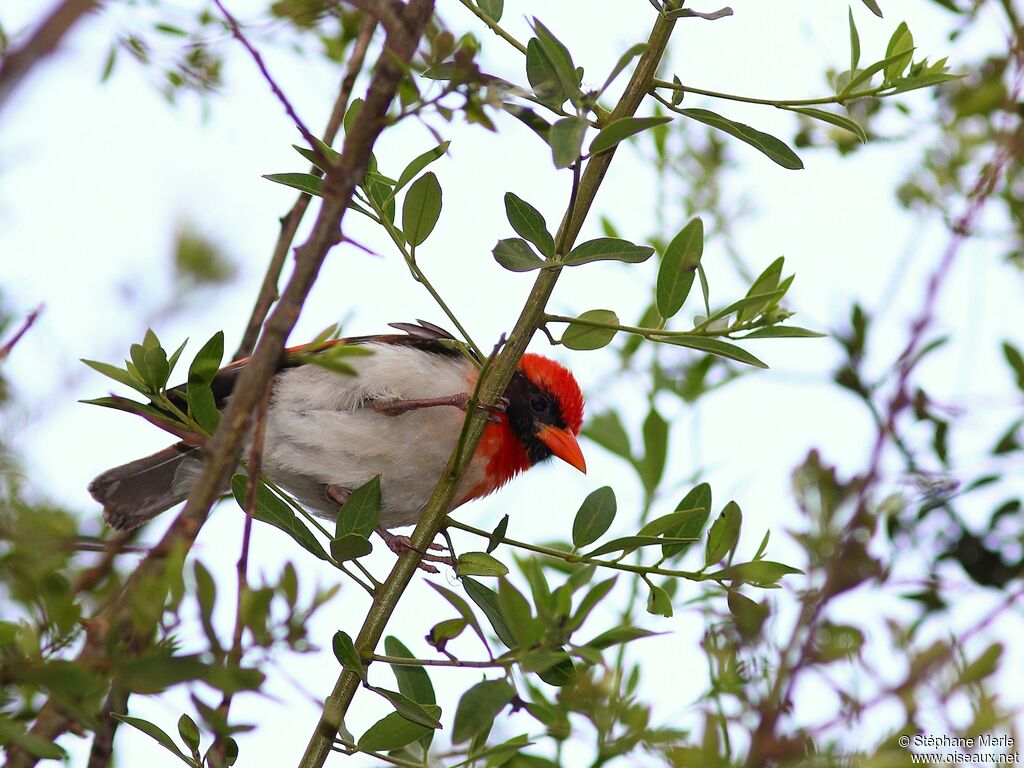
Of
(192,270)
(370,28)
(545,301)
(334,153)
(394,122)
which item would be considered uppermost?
(370,28)

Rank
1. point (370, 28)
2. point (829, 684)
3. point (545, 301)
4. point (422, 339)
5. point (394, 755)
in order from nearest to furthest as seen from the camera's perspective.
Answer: point (829, 684) → point (545, 301) → point (394, 755) → point (370, 28) → point (422, 339)

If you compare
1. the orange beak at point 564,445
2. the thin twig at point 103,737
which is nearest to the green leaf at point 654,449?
the orange beak at point 564,445

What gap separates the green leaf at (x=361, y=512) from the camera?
265 cm

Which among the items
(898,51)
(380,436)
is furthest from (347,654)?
(898,51)

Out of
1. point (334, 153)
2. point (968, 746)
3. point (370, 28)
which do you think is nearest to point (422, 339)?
point (370, 28)

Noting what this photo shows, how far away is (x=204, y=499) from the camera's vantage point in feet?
5.46

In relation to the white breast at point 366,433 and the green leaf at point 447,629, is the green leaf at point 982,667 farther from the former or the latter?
the white breast at point 366,433

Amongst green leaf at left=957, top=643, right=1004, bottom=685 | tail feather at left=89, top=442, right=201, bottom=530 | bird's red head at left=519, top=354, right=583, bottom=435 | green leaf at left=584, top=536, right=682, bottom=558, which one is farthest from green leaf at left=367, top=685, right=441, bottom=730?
bird's red head at left=519, top=354, right=583, bottom=435

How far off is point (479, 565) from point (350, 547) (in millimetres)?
305

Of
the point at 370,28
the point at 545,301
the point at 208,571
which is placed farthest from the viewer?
the point at 370,28

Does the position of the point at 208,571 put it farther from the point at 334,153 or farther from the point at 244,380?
the point at 334,153

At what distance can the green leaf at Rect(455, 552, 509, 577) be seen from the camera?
8.50ft

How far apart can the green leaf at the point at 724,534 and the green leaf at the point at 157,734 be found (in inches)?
48.4

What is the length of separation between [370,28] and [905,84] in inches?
61.1
